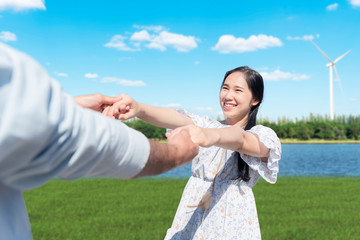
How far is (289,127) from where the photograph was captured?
69.6 metres

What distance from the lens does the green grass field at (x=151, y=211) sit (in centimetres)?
621

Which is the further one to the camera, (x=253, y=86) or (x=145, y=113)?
(x=253, y=86)

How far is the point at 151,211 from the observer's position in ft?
25.8

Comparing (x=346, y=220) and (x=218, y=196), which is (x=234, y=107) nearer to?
(x=218, y=196)

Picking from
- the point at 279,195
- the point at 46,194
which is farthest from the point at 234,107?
the point at 46,194

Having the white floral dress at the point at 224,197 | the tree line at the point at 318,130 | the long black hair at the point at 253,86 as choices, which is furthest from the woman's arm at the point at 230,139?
the tree line at the point at 318,130

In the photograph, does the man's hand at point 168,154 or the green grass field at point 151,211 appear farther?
the green grass field at point 151,211

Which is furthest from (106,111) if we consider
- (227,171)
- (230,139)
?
(227,171)

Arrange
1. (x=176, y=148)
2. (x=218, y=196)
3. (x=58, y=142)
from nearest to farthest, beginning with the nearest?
1. (x=58, y=142)
2. (x=176, y=148)
3. (x=218, y=196)

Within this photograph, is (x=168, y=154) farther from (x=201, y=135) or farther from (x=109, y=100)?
(x=109, y=100)

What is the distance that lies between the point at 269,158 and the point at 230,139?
2.13ft

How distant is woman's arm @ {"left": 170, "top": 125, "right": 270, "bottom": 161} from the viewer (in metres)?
1.74

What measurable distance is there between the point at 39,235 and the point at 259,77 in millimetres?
4892

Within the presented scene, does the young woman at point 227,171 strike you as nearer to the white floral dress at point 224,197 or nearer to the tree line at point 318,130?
the white floral dress at point 224,197
